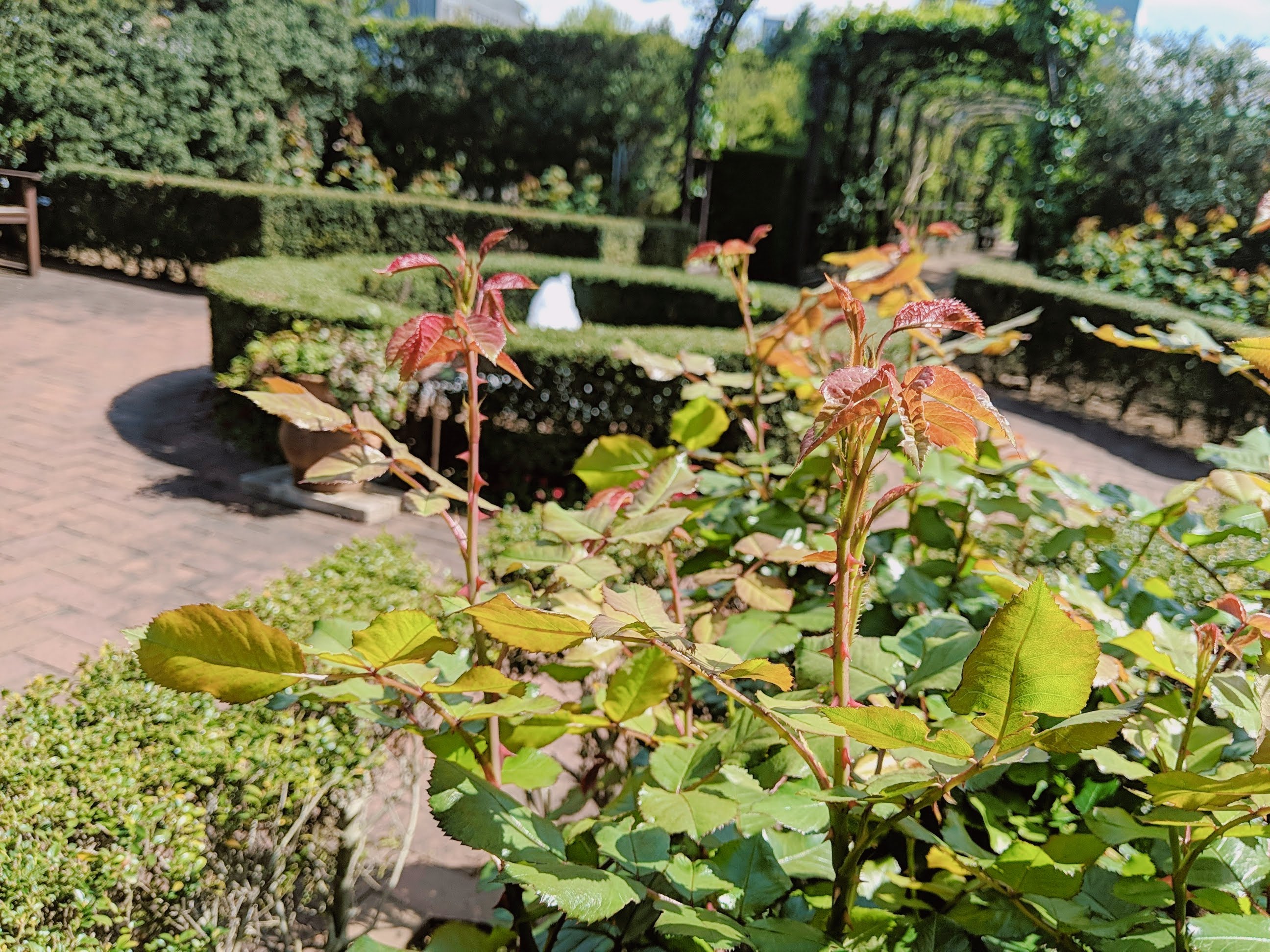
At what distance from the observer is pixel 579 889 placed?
0.66 metres

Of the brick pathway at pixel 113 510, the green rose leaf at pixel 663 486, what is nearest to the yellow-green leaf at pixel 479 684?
the green rose leaf at pixel 663 486

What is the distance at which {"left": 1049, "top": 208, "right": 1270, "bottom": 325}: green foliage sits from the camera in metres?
9.01

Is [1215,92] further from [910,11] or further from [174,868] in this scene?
[174,868]

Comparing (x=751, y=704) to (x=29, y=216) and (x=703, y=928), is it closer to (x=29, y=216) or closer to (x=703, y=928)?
(x=703, y=928)

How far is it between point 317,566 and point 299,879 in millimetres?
756

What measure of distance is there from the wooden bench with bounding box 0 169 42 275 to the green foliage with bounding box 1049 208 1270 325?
11.4 metres

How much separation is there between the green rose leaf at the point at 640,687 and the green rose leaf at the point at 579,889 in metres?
0.24

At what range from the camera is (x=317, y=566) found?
2.12 metres

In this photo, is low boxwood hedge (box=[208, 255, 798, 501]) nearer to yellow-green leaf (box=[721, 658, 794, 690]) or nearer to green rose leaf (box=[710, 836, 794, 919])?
green rose leaf (box=[710, 836, 794, 919])

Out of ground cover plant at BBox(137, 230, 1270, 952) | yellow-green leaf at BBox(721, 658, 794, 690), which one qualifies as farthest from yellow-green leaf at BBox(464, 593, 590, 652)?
yellow-green leaf at BBox(721, 658, 794, 690)

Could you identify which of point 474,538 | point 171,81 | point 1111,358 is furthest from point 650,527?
point 171,81

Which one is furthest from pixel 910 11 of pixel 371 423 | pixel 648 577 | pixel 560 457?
pixel 371 423

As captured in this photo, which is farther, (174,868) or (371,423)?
(174,868)

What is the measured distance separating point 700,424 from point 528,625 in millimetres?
828
